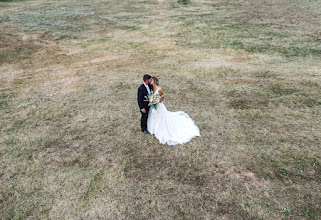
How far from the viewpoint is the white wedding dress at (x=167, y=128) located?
737 cm

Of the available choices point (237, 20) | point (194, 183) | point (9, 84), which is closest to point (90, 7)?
point (237, 20)

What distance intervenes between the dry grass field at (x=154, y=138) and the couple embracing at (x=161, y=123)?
0.40 metres

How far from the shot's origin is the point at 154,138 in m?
7.57

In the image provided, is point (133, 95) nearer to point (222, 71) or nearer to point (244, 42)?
point (222, 71)

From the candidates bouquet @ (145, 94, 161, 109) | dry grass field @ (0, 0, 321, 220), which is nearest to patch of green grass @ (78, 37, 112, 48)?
dry grass field @ (0, 0, 321, 220)

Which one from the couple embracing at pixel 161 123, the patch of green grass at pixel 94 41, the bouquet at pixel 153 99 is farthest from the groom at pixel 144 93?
the patch of green grass at pixel 94 41

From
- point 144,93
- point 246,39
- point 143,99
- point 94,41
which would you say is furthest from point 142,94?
point 94,41

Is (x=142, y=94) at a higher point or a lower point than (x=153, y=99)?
higher

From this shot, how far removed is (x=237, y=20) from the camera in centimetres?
2195

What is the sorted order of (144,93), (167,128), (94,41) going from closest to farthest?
(144,93) < (167,128) < (94,41)

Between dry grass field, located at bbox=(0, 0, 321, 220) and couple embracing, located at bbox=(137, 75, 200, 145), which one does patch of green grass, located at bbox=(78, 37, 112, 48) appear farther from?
couple embracing, located at bbox=(137, 75, 200, 145)

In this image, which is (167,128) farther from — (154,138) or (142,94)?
(142,94)

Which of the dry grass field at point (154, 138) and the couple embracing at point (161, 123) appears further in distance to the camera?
the couple embracing at point (161, 123)

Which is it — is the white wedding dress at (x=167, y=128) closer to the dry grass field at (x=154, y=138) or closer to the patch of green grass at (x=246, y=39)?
the dry grass field at (x=154, y=138)
